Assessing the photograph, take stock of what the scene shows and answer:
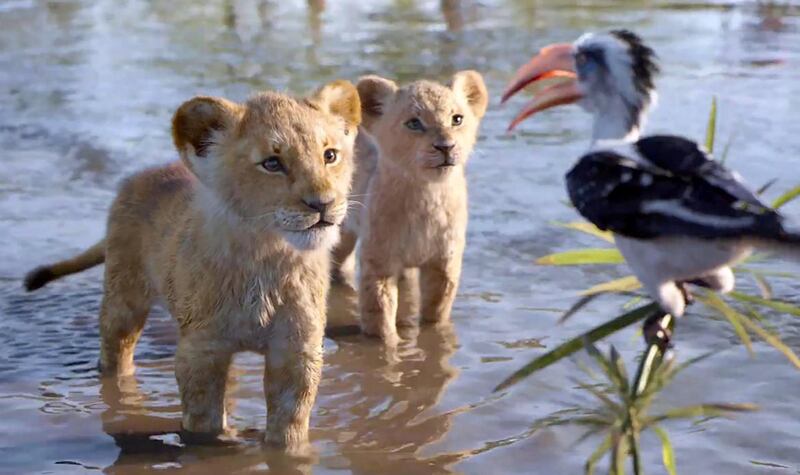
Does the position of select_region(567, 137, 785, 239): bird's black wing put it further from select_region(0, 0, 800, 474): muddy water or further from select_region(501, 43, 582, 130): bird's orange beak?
select_region(0, 0, 800, 474): muddy water

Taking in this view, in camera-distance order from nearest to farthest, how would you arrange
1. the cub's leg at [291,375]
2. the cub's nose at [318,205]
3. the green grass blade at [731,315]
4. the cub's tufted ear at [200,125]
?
1. the green grass blade at [731,315]
2. the cub's nose at [318,205]
3. the cub's tufted ear at [200,125]
4. the cub's leg at [291,375]

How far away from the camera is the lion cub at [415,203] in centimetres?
674

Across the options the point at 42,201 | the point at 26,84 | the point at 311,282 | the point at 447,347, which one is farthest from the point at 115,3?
the point at 311,282

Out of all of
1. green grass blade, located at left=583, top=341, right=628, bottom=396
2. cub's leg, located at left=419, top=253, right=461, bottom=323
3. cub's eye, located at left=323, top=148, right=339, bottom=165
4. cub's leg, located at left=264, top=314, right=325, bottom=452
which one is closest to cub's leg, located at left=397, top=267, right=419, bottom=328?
cub's leg, located at left=419, top=253, right=461, bottom=323

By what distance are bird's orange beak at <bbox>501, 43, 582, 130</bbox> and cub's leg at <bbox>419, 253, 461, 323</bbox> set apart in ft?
7.10

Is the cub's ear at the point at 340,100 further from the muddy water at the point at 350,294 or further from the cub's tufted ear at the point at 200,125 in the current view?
the muddy water at the point at 350,294

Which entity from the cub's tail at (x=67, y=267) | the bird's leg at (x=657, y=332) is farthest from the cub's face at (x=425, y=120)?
the bird's leg at (x=657, y=332)

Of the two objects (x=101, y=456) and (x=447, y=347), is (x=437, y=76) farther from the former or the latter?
(x=101, y=456)

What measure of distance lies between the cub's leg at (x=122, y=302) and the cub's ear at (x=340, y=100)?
1.22 m

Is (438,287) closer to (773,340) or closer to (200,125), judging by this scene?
(200,125)

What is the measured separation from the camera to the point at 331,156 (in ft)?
16.6

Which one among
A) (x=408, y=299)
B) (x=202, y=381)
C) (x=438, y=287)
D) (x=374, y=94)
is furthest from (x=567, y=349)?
(x=408, y=299)

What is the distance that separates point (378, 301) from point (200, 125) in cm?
201

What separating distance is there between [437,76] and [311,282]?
834 cm
